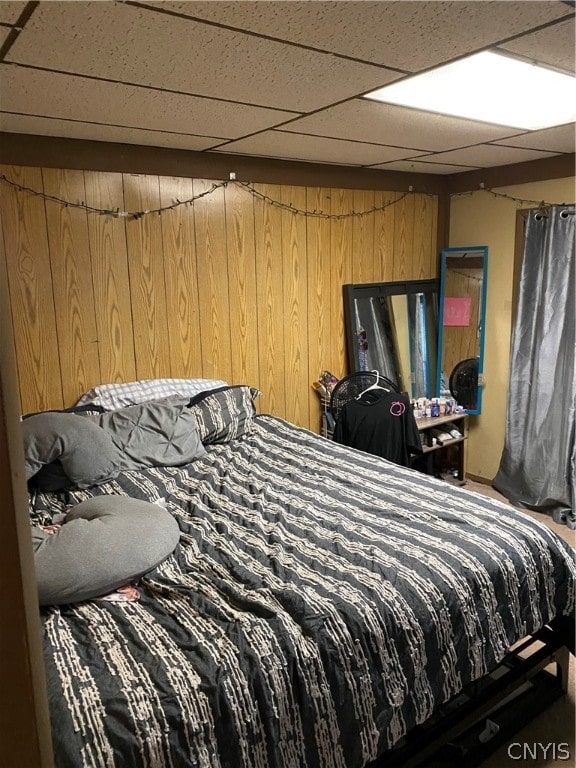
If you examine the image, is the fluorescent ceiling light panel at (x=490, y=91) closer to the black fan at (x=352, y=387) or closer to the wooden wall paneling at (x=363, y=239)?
the wooden wall paneling at (x=363, y=239)

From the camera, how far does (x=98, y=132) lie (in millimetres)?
2643

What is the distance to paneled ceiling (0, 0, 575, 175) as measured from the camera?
1.38 m

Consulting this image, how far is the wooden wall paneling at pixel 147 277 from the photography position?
9.93ft

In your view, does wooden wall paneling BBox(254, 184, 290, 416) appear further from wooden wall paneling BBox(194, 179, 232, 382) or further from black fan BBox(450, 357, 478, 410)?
black fan BBox(450, 357, 478, 410)

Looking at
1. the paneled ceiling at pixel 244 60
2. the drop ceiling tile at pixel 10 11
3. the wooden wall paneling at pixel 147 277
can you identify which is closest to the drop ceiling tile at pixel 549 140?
the paneled ceiling at pixel 244 60

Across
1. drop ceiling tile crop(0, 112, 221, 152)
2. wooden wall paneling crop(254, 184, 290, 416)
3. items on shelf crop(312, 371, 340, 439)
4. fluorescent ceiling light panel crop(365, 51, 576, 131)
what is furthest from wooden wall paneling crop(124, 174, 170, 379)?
fluorescent ceiling light panel crop(365, 51, 576, 131)

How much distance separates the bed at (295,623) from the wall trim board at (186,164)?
5.21 feet

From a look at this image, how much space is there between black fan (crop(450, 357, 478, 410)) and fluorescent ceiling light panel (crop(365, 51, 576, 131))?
2.02 meters

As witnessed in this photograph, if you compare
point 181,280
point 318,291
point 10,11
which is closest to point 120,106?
point 10,11

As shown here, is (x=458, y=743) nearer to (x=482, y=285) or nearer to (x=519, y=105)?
(x=519, y=105)

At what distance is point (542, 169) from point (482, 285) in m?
0.84

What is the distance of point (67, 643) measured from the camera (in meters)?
1.42

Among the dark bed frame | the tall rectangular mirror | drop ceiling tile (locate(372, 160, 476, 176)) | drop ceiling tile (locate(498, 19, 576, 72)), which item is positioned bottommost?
the dark bed frame

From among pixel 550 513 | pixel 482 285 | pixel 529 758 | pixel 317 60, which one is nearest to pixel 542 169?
pixel 482 285
